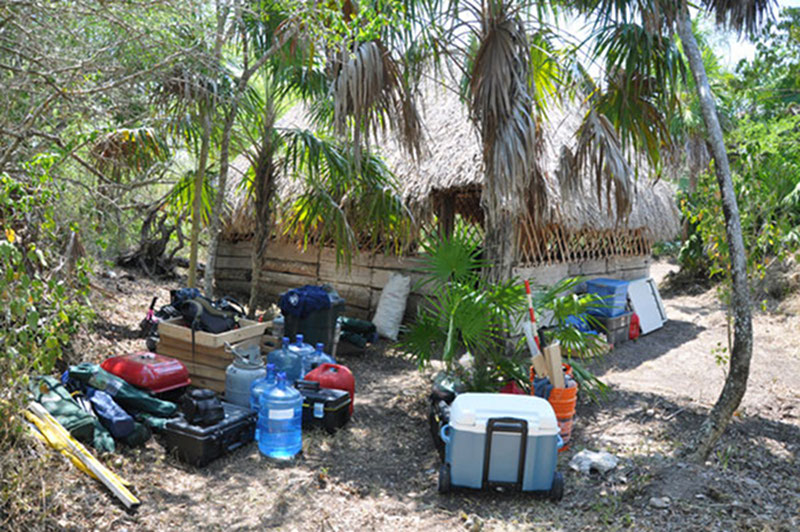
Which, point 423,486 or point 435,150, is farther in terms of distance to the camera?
point 435,150

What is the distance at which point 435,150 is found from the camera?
9008 mm

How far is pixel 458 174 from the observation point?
8289mm

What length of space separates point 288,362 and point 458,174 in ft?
12.6

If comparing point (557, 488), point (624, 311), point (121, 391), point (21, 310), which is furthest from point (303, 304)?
point (624, 311)

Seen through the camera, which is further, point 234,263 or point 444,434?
point 234,263

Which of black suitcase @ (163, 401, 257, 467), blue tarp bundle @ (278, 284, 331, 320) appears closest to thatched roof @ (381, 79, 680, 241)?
blue tarp bundle @ (278, 284, 331, 320)

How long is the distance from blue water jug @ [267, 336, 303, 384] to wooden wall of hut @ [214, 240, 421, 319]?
351cm

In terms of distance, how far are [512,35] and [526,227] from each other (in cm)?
350

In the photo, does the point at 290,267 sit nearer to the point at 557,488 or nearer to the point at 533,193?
the point at 533,193

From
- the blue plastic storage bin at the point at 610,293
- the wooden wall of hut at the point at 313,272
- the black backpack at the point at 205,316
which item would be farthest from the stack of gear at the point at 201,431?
the blue plastic storage bin at the point at 610,293

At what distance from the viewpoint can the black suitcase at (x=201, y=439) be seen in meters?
4.32

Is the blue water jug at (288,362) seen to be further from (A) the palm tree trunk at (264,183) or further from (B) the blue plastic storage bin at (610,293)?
(B) the blue plastic storage bin at (610,293)

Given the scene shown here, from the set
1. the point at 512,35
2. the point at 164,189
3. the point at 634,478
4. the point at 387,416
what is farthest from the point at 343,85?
the point at 164,189

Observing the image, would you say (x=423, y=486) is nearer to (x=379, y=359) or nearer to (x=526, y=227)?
(x=379, y=359)
